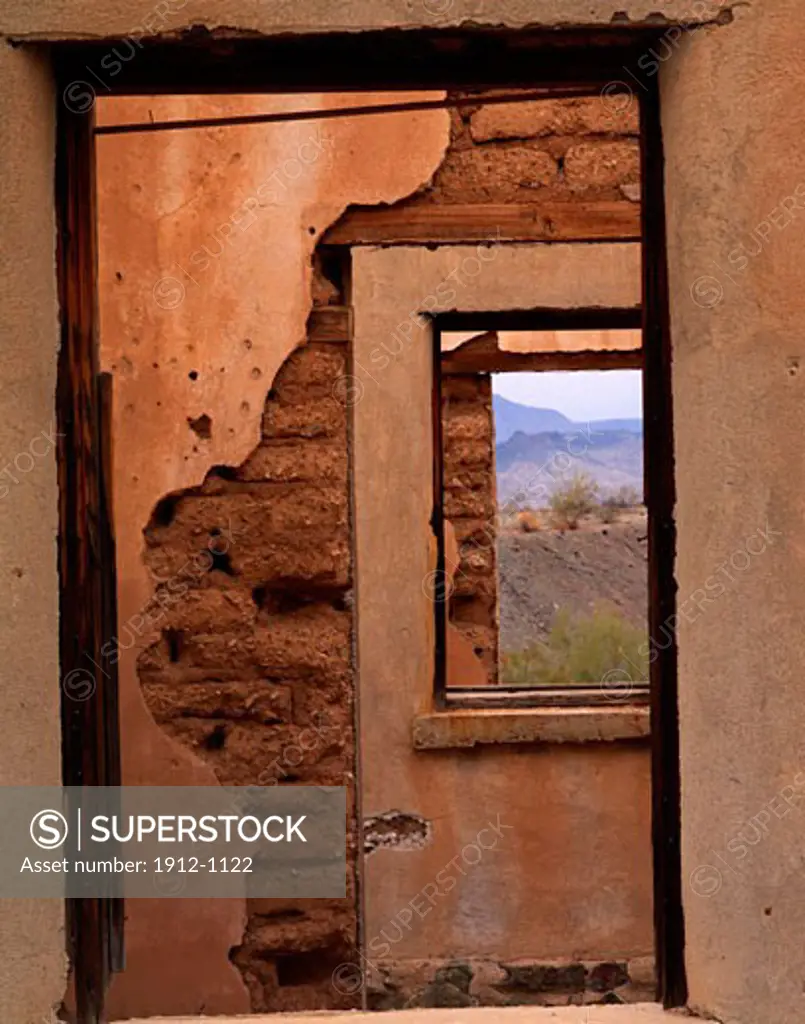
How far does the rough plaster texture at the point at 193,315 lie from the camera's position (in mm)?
4387

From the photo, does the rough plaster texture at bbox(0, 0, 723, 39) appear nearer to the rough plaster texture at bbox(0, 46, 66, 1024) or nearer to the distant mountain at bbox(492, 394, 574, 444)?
the rough plaster texture at bbox(0, 46, 66, 1024)

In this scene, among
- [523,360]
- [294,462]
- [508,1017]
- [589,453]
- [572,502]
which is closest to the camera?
[508,1017]

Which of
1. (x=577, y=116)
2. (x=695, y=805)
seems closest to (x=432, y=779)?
(x=577, y=116)

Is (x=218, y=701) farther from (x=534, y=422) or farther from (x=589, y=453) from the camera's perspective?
(x=534, y=422)

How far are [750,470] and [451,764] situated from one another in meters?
2.96

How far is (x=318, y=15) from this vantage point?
1910 mm

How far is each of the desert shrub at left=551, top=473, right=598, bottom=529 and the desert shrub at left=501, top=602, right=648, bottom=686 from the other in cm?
574

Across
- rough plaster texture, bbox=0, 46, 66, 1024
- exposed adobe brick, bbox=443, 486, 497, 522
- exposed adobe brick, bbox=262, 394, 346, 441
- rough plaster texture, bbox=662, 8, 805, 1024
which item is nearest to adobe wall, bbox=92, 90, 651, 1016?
exposed adobe brick, bbox=262, 394, 346, 441

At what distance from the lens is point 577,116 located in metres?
4.60

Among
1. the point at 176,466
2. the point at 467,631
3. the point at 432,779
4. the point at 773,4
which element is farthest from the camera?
the point at 467,631

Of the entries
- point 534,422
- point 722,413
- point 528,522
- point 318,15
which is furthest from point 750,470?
point 534,422

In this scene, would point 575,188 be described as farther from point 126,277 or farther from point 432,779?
point 432,779

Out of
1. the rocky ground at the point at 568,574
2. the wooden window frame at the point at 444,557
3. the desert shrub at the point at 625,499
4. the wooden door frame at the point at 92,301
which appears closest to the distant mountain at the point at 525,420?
the desert shrub at the point at 625,499

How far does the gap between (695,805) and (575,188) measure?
3.05m
